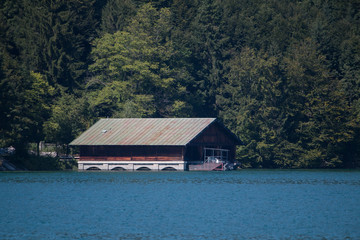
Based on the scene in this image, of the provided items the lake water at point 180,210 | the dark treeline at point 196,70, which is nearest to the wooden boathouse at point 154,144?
the dark treeline at point 196,70

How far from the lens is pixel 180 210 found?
39344 mm

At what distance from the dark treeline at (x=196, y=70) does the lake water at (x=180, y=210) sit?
27279mm

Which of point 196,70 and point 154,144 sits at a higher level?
point 196,70

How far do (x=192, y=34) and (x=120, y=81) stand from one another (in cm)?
1522

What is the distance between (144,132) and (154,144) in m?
3.82

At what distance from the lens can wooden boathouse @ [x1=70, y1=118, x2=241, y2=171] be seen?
80250mm

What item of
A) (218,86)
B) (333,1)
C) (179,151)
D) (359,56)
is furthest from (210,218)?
(333,1)

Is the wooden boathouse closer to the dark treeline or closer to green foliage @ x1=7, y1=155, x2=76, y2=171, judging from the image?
green foliage @ x1=7, y1=155, x2=76, y2=171

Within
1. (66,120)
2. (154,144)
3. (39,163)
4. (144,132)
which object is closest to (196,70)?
(66,120)

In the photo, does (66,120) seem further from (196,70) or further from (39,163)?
(196,70)

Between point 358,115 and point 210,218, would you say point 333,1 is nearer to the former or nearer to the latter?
point 358,115

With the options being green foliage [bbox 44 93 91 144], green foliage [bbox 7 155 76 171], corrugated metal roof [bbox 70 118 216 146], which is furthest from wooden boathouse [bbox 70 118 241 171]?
green foliage [bbox 44 93 91 144]

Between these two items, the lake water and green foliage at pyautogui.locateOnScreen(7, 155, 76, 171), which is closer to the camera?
the lake water

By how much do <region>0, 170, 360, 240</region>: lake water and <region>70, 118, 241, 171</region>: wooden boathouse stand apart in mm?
19846
